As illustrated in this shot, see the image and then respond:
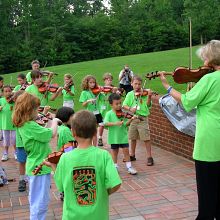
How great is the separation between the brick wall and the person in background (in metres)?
3.17

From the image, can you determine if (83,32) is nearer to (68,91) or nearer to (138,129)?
(68,91)

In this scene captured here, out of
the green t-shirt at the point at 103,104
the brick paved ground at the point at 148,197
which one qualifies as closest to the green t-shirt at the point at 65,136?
the brick paved ground at the point at 148,197

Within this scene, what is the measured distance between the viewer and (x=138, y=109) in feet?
22.9

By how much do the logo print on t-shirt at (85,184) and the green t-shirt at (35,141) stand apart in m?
1.29

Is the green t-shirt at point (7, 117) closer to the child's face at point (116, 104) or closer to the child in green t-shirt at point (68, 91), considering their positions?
the child in green t-shirt at point (68, 91)

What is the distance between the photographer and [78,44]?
1908 inches

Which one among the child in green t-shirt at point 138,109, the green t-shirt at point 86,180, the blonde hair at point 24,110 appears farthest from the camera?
the child in green t-shirt at point 138,109

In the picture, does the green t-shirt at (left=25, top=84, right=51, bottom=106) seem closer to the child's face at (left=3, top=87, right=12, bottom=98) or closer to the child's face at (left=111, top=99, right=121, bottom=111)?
the child's face at (left=3, top=87, right=12, bottom=98)

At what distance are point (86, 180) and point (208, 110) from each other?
1209mm

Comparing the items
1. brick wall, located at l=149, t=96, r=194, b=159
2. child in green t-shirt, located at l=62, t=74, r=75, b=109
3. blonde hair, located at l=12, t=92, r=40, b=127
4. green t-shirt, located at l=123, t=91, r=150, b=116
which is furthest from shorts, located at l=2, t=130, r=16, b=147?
blonde hair, located at l=12, t=92, r=40, b=127

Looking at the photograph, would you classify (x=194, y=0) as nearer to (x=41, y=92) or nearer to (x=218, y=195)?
(x=41, y=92)

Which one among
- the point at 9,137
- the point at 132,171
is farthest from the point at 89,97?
the point at 132,171

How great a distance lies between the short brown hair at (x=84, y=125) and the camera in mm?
3012

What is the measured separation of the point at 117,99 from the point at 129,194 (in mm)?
1611
